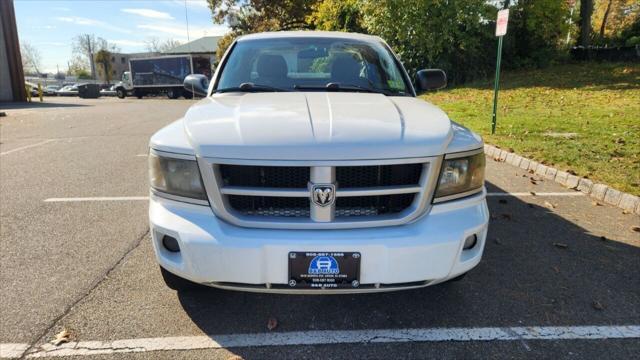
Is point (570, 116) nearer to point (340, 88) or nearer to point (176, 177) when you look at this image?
point (340, 88)

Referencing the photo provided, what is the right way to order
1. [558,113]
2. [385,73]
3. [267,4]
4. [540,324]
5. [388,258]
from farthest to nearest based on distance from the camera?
[267,4] < [558,113] < [385,73] < [540,324] < [388,258]

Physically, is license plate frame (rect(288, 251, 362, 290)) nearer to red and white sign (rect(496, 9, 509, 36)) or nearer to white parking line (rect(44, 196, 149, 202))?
white parking line (rect(44, 196, 149, 202))

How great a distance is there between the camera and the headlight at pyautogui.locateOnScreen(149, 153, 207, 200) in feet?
7.04

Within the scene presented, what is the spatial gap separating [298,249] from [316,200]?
0.80ft

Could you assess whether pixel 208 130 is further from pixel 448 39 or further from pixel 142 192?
pixel 448 39

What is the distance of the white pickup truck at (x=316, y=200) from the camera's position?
2008mm

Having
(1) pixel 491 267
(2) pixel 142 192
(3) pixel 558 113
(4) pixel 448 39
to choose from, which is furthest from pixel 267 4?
(1) pixel 491 267

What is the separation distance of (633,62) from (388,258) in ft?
75.3

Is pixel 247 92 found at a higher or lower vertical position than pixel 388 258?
higher

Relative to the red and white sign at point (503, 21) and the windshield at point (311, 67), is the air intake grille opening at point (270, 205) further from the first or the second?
the red and white sign at point (503, 21)

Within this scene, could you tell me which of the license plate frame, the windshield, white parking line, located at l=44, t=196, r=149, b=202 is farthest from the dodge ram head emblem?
white parking line, located at l=44, t=196, r=149, b=202

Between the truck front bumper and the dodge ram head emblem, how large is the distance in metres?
0.15

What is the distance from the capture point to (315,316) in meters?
2.55

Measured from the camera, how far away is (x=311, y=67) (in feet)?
11.5
